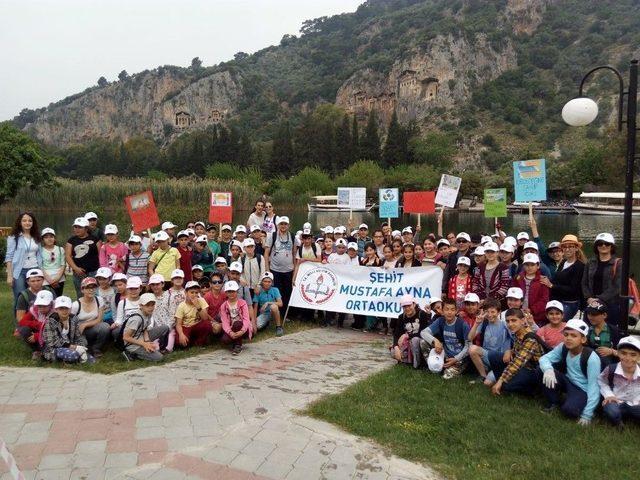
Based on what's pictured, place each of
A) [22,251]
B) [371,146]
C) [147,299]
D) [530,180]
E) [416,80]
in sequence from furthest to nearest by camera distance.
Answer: [416,80] → [371,146] → [530,180] → [22,251] → [147,299]

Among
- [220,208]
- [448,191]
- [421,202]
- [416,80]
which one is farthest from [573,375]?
[416,80]

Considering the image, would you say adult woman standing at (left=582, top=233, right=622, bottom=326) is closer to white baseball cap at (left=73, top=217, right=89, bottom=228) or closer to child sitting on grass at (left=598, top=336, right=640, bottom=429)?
child sitting on grass at (left=598, top=336, right=640, bottom=429)

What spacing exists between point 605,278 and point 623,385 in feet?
5.31

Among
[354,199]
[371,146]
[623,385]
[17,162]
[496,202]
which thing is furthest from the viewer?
[371,146]

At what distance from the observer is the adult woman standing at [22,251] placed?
7.45m

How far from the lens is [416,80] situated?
134875 millimetres

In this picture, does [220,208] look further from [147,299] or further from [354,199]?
[147,299]

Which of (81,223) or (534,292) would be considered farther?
(81,223)

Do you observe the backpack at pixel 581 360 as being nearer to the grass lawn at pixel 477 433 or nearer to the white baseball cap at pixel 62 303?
the grass lawn at pixel 477 433

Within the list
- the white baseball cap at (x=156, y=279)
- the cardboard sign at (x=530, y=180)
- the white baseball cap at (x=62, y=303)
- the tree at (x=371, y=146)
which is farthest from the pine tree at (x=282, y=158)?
the white baseball cap at (x=62, y=303)

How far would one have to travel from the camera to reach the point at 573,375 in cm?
519

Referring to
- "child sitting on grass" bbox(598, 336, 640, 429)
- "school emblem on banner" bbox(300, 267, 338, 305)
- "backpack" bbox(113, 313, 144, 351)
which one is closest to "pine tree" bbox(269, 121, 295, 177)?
"school emblem on banner" bbox(300, 267, 338, 305)

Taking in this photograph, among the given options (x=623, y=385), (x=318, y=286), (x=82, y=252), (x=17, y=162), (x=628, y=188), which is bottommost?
(x=623, y=385)

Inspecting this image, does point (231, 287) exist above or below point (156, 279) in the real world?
below
